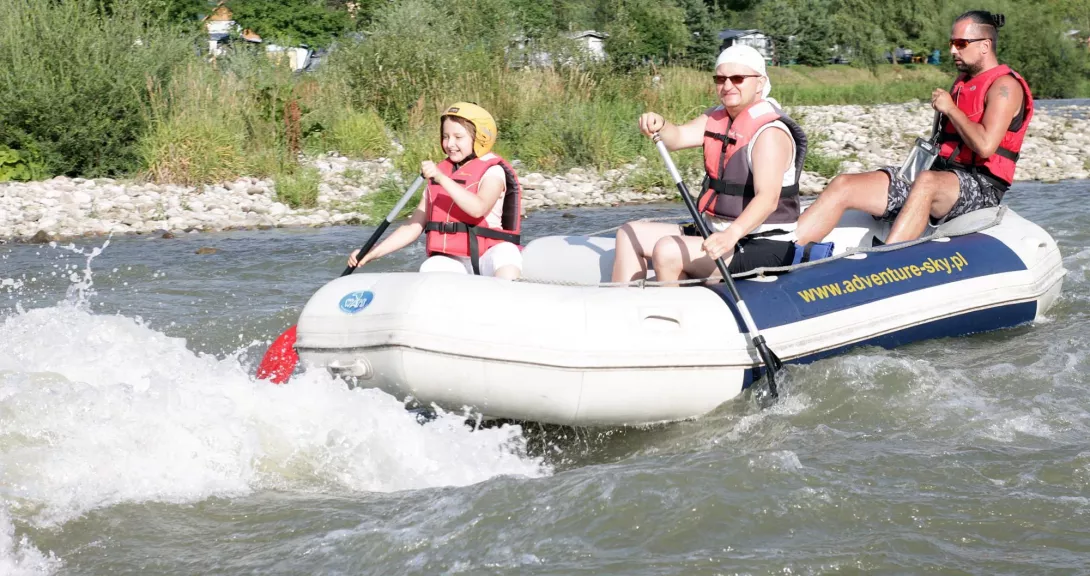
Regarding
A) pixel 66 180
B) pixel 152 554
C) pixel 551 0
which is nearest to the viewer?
pixel 152 554

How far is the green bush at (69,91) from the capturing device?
11.0 metres

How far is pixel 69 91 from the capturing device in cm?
1104

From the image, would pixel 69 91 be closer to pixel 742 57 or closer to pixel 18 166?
pixel 18 166

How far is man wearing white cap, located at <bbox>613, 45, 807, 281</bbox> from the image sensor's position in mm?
4551

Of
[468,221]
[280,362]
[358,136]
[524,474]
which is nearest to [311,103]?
[358,136]

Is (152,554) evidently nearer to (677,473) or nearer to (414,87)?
(677,473)

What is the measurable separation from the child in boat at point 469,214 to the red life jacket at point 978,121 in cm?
220

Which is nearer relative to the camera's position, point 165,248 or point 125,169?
point 165,248

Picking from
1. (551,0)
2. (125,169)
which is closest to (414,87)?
(125,169)

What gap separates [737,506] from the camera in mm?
3441

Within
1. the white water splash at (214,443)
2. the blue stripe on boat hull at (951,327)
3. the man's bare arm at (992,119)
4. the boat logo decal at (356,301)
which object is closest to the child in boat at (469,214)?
the boat logo decal at (356,301)

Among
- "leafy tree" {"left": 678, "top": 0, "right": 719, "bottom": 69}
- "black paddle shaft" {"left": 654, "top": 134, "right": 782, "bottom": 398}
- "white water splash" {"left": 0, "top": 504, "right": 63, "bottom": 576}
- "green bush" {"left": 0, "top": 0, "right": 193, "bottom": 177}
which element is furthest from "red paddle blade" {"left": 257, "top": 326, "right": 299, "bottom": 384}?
"leafy tree" {"left": 678, "top": 0, "right": 719, "bottom": 69}

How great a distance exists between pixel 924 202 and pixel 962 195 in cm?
25

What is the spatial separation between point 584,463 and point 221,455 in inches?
48.8
